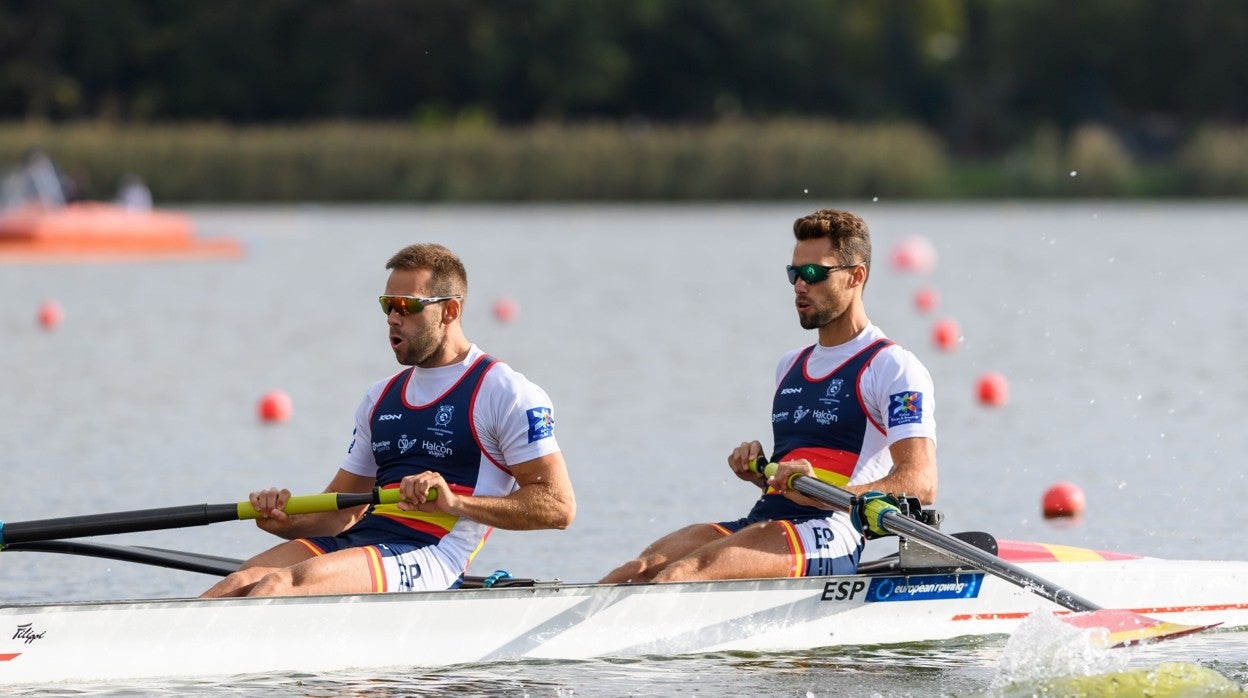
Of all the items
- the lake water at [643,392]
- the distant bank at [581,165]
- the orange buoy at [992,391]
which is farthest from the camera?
the distant bank at [581,165]

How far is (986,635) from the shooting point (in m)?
7.66

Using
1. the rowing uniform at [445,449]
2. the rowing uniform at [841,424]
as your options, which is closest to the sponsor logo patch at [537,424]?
the rowing uniform at [445,449]

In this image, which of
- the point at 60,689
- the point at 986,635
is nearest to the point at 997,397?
the point at 986,635

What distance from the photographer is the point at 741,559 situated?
288 inches

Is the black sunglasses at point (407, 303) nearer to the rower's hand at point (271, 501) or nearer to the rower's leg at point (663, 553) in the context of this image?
the rower's hand at point (271, 501)

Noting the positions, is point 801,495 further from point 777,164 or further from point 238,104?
point 238,104

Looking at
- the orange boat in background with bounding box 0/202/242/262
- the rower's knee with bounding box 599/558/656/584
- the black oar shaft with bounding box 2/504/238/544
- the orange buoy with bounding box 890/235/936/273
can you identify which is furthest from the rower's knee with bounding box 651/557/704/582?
the orange boat in background with bounding box 0/202/242/262

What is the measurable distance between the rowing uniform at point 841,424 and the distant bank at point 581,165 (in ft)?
112

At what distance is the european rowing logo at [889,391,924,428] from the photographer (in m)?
7.21

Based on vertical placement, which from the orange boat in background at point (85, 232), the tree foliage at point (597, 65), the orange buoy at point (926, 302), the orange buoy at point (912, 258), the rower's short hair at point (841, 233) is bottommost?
the rower's short hair at point (841, 233)

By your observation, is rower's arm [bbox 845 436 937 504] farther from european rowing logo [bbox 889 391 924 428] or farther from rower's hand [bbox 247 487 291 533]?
rower's hand [bbox 247 487 291 533]

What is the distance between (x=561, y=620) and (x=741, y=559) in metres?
0.66

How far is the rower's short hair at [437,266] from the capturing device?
6.91 m

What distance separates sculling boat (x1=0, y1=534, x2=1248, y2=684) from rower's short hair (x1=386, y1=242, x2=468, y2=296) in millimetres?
1007
